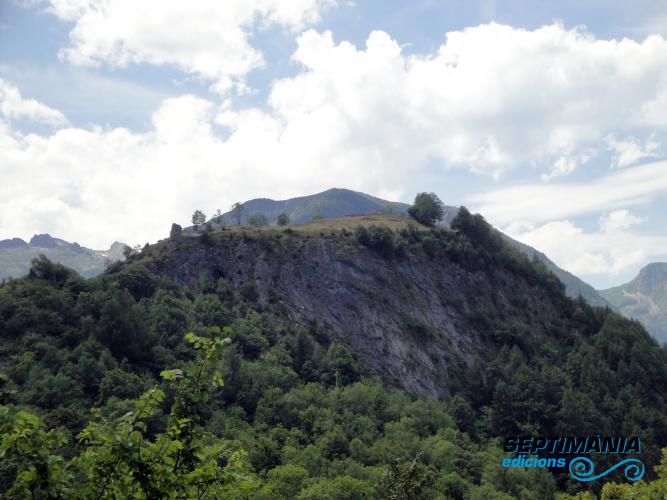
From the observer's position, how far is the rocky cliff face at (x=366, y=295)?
83000 mm

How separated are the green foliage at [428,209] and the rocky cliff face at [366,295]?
15.5 meters

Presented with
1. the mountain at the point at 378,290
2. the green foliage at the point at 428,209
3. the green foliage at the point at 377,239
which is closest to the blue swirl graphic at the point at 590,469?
the mountain at the point at 378,290

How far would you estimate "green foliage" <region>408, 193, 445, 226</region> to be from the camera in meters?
116

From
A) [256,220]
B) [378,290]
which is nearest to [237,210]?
[256,220]

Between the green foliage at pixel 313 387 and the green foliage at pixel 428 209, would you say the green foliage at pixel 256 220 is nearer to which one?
the green foliage at pixel 428 209

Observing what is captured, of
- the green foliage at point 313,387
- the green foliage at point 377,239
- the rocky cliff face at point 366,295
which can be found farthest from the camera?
the green foliage at point 377,239

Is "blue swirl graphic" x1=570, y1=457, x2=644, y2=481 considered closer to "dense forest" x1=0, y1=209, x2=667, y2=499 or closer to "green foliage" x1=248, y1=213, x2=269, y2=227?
"dense forest" x1=0, y1=209, x2=667, y2=499

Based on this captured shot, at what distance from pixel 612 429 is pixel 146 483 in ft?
268

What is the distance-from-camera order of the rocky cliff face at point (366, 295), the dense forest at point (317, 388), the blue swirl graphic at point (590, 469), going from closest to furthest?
the dense forest at point (317, 388) < the blue swirl graphic at point (590, 469) < the rocky cliff face at point (366, 295)

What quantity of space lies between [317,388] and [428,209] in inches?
2342

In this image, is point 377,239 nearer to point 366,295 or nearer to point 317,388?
point 366,295

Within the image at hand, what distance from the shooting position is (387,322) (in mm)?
86625

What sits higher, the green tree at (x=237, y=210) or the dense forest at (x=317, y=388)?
the green tree at (x=237, y=210)

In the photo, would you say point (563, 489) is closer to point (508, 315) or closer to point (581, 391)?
point (581, 391)
